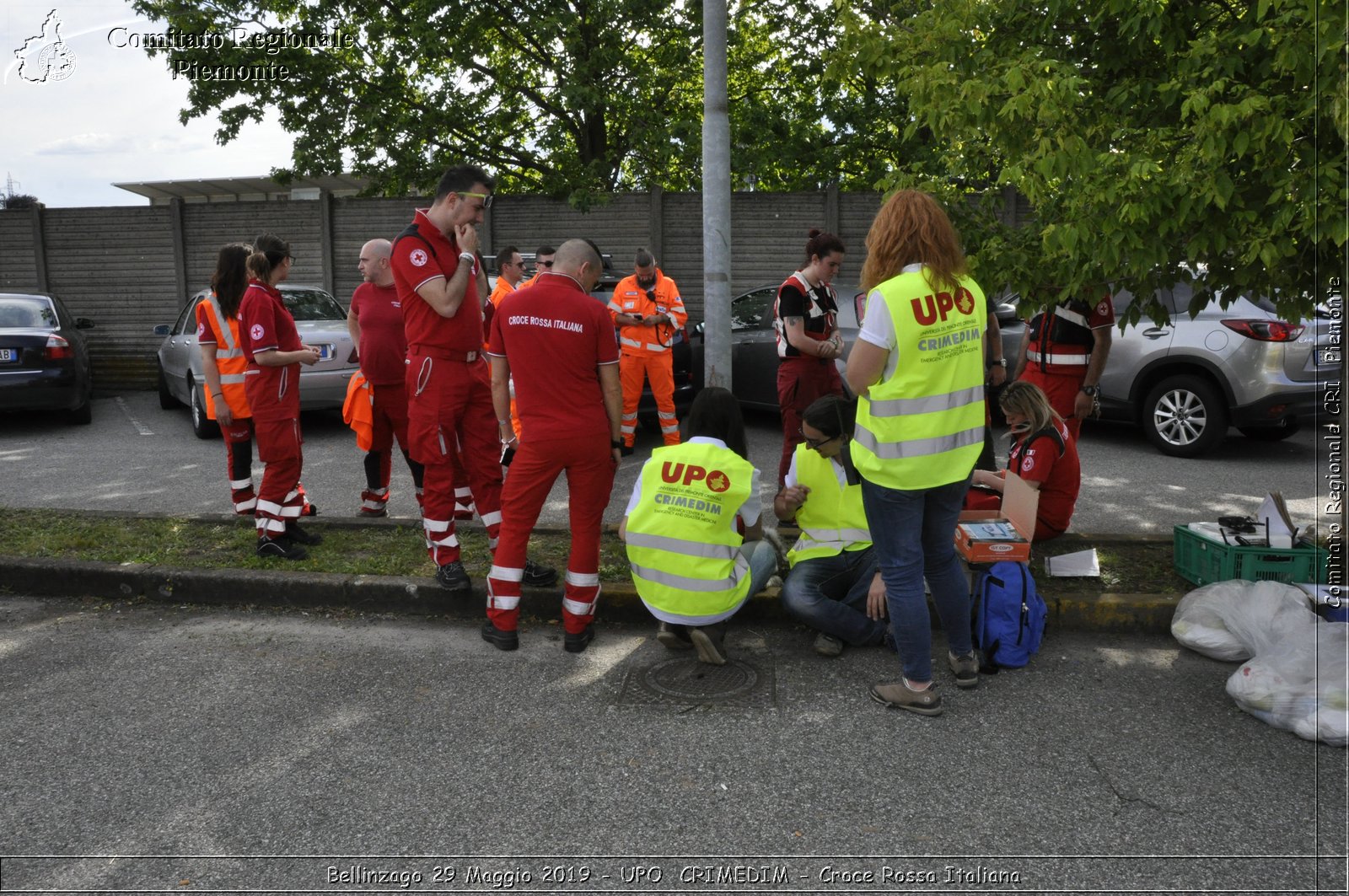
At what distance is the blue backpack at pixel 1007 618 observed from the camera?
436 cm

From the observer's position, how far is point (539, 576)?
532 cm

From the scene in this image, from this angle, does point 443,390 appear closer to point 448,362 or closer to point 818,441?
point 448,362

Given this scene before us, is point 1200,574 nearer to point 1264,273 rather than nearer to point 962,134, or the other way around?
point 1264,273

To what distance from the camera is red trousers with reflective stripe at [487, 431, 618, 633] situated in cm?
460

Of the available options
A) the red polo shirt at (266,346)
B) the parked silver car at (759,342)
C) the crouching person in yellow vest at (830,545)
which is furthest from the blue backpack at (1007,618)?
the parked silver car at (759,342)

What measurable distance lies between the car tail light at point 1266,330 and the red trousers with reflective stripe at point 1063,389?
3298 millimetres

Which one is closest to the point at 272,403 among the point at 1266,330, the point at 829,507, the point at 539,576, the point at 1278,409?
the point at 539,576

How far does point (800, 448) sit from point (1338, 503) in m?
2.61

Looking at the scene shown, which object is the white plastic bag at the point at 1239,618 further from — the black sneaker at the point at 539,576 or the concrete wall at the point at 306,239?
the concrete wall at the point at 306,239

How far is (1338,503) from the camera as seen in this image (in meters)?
4.86

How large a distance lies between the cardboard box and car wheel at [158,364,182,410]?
35.4 feet

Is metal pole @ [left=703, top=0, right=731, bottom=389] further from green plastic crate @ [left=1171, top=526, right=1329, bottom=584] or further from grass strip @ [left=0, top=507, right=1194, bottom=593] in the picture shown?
green plastic crate @ [left=1171, top=526, right=1329, bottom=584]

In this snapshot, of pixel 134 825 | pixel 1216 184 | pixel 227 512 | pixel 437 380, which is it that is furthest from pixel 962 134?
pixel 227 512

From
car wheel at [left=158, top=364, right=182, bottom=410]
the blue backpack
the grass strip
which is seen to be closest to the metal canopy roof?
car wheel at [left=158, top=364, right=182, bottom=410]
